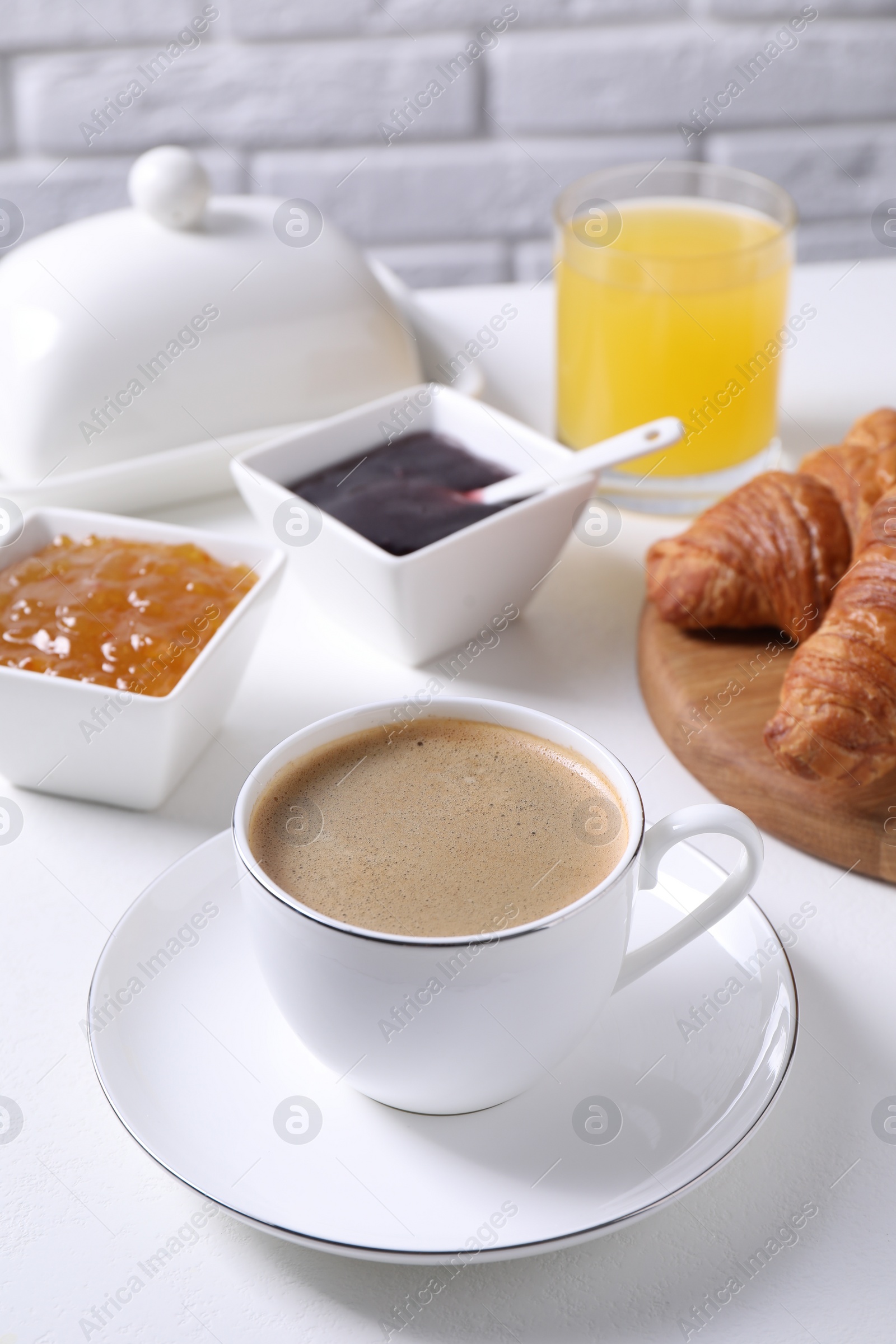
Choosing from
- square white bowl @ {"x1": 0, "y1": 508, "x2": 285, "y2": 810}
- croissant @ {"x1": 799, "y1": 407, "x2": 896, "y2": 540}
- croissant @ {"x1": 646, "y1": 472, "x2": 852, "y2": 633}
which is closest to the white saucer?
square white bowl @ {"x1": 0, "y1": 508, "x2": 285, "y2": 810}

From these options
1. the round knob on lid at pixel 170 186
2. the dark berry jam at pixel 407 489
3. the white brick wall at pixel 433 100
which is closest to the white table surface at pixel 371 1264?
the dark berry jam at pixel 407 489

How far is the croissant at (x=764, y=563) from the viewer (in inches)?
40.4

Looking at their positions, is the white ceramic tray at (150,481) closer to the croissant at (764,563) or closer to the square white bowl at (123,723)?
the square white bowl at (123,723)

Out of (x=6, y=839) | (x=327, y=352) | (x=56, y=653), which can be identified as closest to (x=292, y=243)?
(x=327, y=352)

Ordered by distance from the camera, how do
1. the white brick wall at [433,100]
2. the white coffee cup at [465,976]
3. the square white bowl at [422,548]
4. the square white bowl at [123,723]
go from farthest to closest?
the white brick wall at [433,100] < the square white bowl at [422,548] < the square white bowl at [123,723] < the white coffee cup at [465,976]

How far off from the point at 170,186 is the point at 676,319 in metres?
0.49

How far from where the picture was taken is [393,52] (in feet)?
7.73

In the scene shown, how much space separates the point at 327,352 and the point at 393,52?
53.1 inches

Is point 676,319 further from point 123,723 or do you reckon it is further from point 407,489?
point 123,723

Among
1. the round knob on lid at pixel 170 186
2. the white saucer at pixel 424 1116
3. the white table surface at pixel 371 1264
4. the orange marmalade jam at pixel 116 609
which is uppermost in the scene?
the round knob on lid at pixel 170 186

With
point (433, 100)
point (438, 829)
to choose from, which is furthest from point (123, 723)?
point (433, 100)

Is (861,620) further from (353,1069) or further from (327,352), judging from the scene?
(327,352)

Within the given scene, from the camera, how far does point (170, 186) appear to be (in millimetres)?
1234

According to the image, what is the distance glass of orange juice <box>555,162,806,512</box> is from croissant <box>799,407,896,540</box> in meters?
0.11
